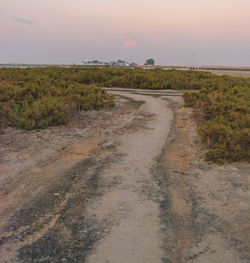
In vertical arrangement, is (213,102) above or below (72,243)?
above

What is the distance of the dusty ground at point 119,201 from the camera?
355 centimetres

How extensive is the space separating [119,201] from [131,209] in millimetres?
333

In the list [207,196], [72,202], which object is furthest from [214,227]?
[72,202]

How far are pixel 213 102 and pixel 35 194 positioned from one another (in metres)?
8.69

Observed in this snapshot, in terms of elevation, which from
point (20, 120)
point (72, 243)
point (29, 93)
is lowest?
point (72, 243)

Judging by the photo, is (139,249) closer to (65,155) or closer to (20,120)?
(65,155)

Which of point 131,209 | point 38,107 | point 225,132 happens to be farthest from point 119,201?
point 38,107

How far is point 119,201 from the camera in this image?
187 inches

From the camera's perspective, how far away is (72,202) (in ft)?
15.7

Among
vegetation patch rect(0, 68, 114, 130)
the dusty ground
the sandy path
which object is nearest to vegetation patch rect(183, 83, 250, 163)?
the dusty ground

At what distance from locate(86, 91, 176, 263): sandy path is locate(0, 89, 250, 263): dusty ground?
14mm

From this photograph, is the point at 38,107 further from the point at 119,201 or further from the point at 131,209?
the point at 131,209

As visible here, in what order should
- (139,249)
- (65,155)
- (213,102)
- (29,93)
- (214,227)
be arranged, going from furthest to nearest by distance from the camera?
(29,93) < (213,102) < (65,155) < (214,227) < (139,249)

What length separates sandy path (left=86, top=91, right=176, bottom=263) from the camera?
346 cm
